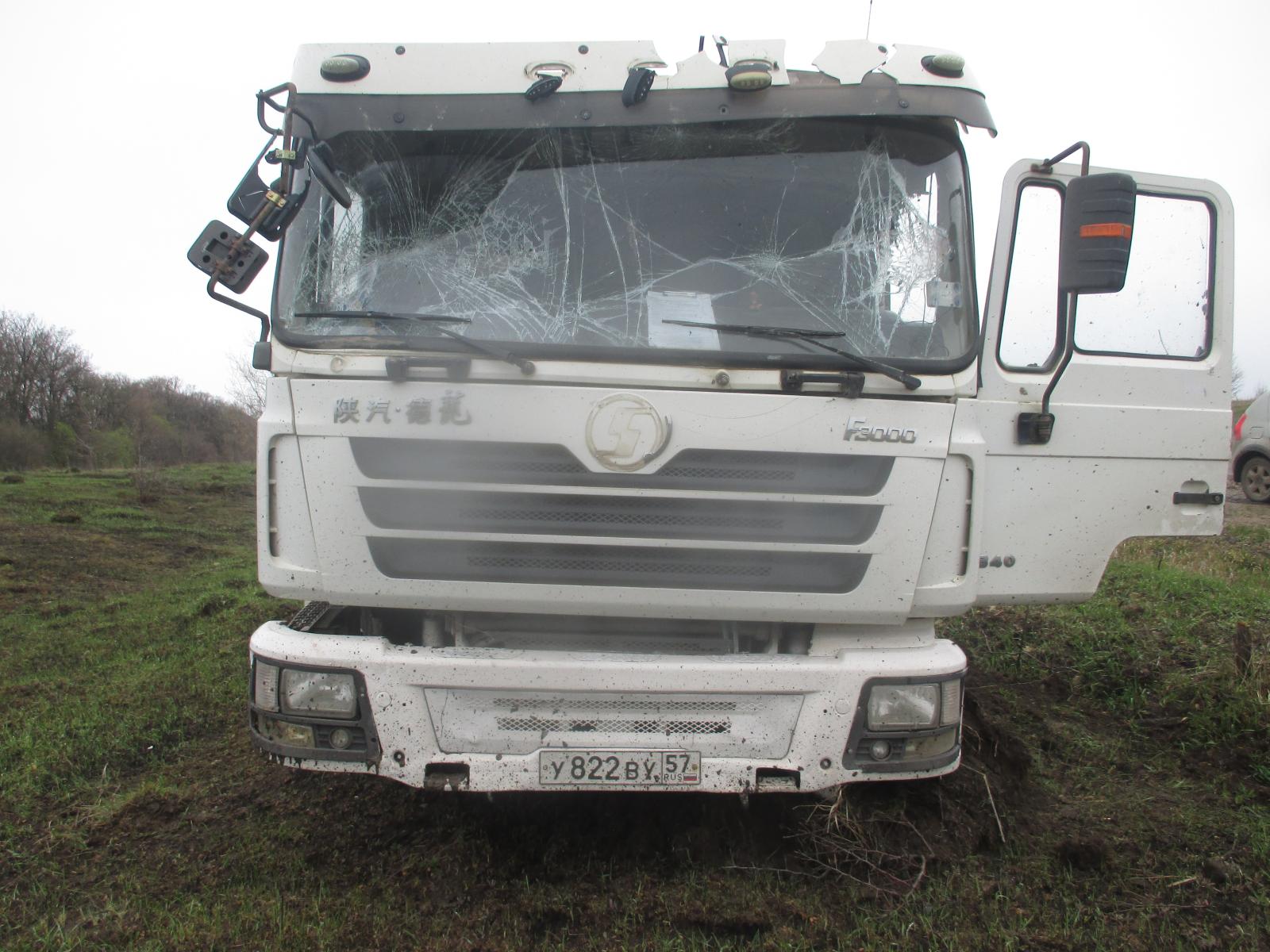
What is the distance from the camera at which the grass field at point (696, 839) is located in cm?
266

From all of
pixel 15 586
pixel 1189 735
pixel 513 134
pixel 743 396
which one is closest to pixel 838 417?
pixel 743 396

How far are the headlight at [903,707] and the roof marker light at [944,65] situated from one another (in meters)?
1.92

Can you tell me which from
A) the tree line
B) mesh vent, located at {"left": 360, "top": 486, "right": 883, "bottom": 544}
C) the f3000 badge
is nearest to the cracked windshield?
the f3000 badge

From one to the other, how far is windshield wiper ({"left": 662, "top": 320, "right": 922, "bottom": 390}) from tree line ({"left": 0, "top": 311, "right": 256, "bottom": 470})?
36067mm

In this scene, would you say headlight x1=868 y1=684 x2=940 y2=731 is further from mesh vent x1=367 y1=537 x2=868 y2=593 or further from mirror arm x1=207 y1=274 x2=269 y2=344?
mirror arm x1=207 y1=274 x2=269 y2=344

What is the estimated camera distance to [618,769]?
8.63 ft

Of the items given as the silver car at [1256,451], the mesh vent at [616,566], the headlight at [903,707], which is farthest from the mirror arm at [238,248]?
the silver car at [1256,451]

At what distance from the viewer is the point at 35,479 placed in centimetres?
2012

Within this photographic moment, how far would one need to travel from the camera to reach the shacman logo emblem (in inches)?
102

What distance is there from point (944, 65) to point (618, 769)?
2.41 meters

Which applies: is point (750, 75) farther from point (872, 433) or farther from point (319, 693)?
point (319, 693)

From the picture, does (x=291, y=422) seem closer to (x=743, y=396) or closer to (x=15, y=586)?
(x=743, y=396)

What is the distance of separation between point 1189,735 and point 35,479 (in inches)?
896

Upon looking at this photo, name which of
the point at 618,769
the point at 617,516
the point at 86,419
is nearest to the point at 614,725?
the point at 618,769
